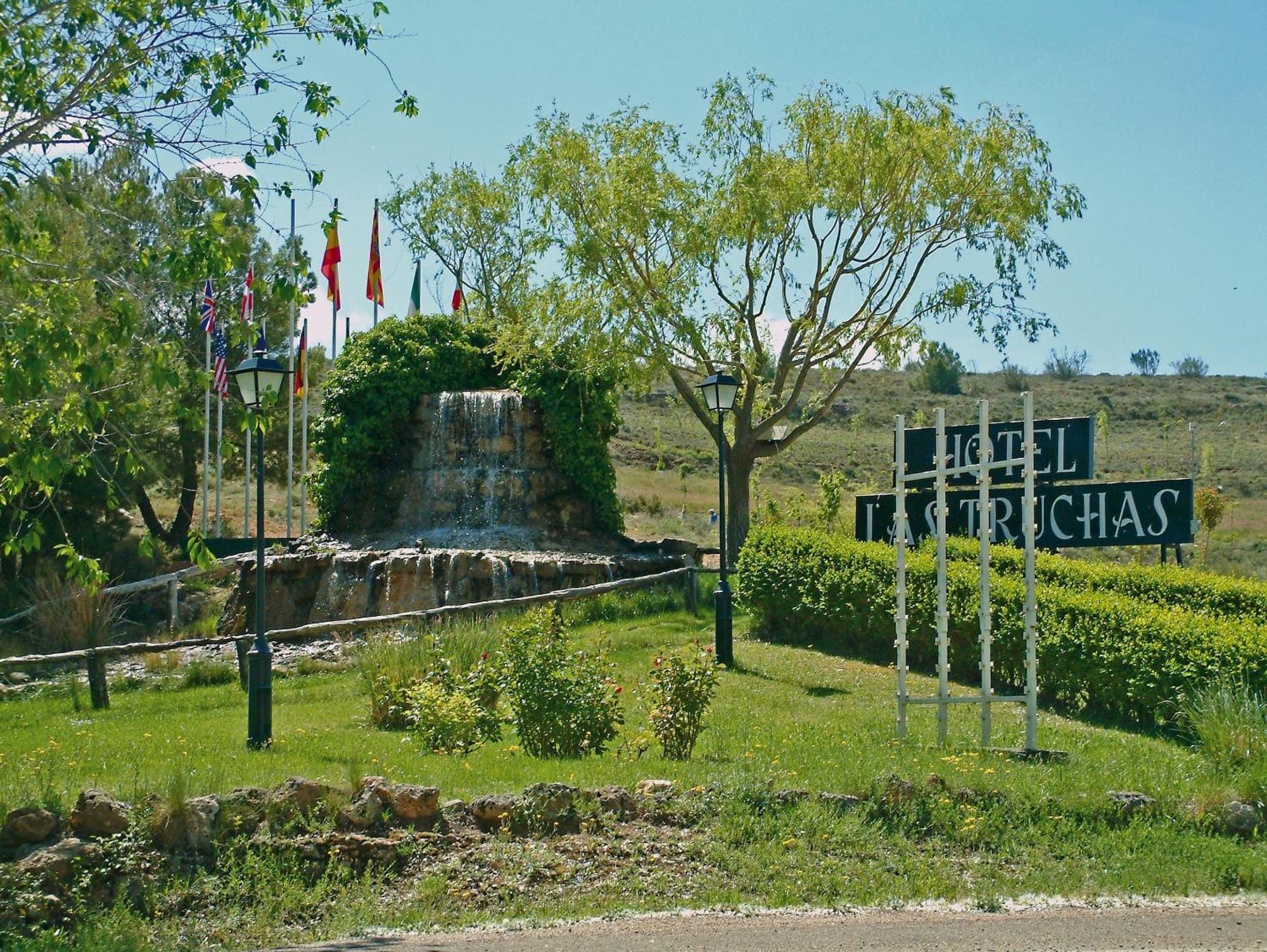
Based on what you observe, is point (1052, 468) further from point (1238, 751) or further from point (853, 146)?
point (853, 146)

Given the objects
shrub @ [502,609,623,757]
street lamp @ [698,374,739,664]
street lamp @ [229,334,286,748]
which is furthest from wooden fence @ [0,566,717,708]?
shrub @ [502,609,623,757]

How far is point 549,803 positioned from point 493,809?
35cm

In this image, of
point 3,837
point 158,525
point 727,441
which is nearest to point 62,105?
point 3,837

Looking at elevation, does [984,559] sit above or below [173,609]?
above

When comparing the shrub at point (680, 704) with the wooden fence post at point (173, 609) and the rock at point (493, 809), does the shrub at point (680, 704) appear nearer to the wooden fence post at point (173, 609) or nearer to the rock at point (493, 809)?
the rock at point (493, 809)

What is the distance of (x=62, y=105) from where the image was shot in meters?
8.40

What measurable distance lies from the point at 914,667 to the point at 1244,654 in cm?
518

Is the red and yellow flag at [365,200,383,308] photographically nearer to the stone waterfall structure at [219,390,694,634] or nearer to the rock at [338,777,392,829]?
the stone waterfall structure at [219,390,694,634]

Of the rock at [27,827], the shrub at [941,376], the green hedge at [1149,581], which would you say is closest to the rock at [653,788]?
the rock at [27,827]

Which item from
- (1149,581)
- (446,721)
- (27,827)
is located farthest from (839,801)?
(1149,581)

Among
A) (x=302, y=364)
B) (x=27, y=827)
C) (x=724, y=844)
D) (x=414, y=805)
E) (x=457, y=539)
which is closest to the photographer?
(x=27, y=827)

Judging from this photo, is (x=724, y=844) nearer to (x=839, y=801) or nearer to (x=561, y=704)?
(x=839, y=801)

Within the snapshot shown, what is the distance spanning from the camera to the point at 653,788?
813cm

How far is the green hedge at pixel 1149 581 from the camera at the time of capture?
1345 cm
